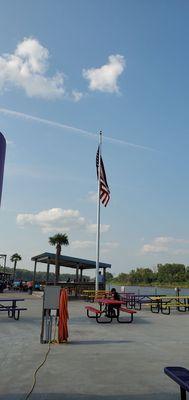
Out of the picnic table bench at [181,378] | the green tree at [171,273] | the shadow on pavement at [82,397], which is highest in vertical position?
the green tree at [171,273]

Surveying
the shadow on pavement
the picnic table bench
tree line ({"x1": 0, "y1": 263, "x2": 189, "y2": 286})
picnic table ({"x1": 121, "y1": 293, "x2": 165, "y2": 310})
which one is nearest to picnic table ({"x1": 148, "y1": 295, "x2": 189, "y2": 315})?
picnic table ({"x1": 121, "y1": 293, "x2": 165, "y2": 310})

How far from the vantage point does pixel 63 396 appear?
488 centimetres

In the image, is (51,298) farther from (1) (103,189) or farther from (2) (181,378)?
(1) (103,189)

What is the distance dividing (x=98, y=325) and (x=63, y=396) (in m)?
7.82

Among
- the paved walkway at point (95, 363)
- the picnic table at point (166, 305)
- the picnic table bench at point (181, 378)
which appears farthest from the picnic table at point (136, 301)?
the picnic table bench at point (181, 378)

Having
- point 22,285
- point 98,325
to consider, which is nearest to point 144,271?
point 22,285

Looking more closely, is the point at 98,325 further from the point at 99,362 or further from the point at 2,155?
the point at 2,155

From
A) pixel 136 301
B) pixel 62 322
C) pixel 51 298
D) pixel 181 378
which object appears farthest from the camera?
pixel 136 301

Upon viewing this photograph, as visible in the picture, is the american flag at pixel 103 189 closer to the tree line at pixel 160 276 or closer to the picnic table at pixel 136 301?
the picnic table at pixel 136 301

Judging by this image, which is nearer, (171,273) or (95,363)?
(95,363)

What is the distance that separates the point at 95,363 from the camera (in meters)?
6.75

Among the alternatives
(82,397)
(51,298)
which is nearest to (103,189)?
(51,298)

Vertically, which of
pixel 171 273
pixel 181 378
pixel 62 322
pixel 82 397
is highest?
pixel 171 273

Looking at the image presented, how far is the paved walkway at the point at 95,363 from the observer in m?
5.11
